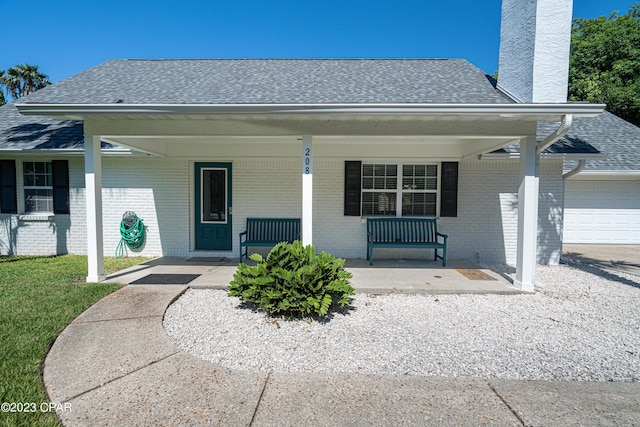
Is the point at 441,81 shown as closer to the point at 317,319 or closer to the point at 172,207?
the point at 317,319

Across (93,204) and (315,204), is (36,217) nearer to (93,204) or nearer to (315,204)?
(93,204)

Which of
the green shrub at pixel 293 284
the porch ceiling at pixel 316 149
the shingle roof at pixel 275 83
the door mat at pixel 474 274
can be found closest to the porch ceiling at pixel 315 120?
the shingle roof at pixel 275 83

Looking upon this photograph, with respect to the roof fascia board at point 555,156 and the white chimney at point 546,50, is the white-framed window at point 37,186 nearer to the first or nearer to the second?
the roof fascia board at point 555,156

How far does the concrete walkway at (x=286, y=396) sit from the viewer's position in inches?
101

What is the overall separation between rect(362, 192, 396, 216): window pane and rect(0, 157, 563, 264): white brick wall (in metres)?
0.45

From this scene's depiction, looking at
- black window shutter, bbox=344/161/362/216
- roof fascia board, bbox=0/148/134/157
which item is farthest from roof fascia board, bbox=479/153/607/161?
roof fascia board, bbox=0/148/134/157

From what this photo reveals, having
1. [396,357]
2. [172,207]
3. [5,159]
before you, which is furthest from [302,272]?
[5,159]

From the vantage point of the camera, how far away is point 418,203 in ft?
28.0

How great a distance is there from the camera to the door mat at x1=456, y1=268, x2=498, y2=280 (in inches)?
257

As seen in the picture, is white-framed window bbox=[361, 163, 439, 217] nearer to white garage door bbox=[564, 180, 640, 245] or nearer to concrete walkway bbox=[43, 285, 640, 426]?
concrete walkway bbox=[43, 285, 640, 426]

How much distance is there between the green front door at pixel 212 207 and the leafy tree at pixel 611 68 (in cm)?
1817

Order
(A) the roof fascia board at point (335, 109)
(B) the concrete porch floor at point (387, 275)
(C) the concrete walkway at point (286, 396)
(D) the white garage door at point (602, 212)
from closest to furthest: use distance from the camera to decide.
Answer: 1. (C) the concrete walkway at point (286, 396)
2. (A) the roof fascia board at point (335, 109)
3. (B) the concrete porch floor at point (387, 275)
4. (D) the white garage door at point (602, 212)

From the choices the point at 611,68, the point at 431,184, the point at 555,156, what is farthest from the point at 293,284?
the point at 611,68

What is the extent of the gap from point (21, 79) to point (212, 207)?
88.0ft
